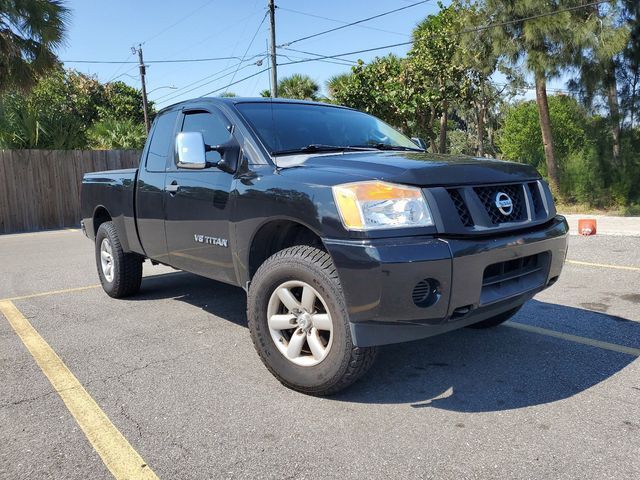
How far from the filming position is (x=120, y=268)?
538cm

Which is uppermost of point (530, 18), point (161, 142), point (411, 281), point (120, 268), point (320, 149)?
point (530, 18)

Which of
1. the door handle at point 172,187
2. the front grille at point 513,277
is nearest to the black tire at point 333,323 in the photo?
the front grille at point 513,277

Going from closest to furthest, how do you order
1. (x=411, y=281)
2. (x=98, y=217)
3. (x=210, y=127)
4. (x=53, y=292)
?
(x=411, y=281), (x=210, y=127), (x=98, y=217), (x=53, y=292)

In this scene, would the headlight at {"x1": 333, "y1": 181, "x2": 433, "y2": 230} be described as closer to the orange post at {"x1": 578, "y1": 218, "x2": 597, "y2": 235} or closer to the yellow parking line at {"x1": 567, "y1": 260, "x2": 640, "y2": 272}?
the yellow parking line at {"x1": 567, "y1": 260, "x2": 640, "y2": 272}

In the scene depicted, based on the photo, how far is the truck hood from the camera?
2830 mm

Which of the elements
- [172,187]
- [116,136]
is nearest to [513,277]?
[172,187]

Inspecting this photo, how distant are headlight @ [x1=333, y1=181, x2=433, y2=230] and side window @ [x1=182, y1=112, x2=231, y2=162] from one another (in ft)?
4.67

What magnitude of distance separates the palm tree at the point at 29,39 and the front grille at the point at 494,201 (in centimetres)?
1407

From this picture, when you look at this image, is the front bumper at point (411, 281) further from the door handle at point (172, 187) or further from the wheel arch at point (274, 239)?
the door handle at point (172, 187)

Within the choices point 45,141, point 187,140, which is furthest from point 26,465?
point 45,141

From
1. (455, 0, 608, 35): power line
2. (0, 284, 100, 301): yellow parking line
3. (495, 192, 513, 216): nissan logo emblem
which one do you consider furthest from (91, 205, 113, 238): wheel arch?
(455, 0, 608, 35): power line

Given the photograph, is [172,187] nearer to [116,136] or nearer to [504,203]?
[504,203]

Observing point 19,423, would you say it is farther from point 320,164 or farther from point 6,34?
point 6,34

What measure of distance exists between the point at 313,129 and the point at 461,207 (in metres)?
1.50
